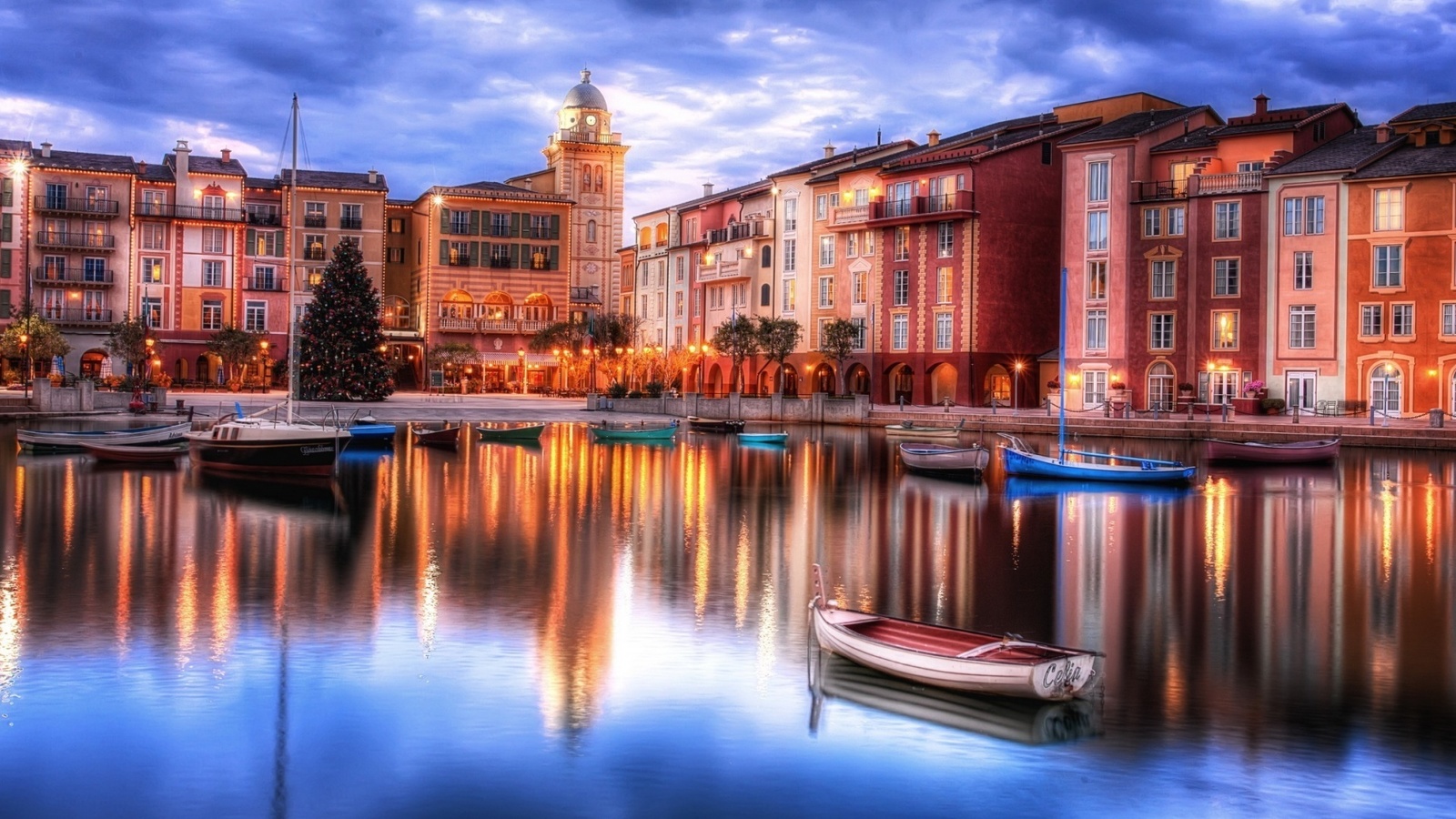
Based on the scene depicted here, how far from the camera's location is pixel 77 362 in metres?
83.8

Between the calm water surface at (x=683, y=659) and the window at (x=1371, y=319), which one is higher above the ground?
the window at (x=1371, y=319)

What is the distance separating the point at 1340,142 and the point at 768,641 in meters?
53.3

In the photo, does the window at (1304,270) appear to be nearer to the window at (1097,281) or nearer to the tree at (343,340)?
the window at (1097,281)

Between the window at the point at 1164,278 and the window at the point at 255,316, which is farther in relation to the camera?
the window at the point at 255,316

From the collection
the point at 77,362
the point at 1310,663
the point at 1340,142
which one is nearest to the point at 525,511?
the point at 1310,663

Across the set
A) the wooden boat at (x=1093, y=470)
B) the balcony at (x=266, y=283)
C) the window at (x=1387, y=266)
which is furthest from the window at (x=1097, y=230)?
the balcony at (x=266, y=283)

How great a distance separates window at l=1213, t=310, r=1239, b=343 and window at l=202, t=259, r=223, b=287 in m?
62.7

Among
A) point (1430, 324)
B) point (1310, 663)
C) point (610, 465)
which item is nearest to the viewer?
point (1310, 663)

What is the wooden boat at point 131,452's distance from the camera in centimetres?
A: 4156

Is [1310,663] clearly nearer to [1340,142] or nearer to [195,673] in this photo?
[195,673]

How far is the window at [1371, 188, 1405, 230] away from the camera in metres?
55.1

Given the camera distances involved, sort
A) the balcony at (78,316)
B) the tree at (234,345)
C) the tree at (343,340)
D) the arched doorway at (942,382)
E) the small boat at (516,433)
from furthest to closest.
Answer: the balcony at (78,316) < the tree at (234,345) < the arched doorway at (942,382) < the tree at (343,340) < the small boat at (516,433)

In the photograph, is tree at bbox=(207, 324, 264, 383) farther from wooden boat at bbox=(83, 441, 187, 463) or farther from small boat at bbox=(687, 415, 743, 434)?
wooden boat at bbox=(83, 441, 187, 463)

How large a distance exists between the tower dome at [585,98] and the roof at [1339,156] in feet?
194
